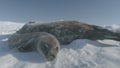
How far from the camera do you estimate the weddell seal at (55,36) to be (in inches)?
186

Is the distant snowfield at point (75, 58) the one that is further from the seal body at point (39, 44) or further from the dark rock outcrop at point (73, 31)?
the dark rock outcrop at point (73, 31)

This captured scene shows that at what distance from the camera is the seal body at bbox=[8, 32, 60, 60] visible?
176 inches

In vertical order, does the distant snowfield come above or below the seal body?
below

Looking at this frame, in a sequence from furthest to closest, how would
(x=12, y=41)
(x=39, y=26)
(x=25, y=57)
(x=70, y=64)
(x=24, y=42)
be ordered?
(x=39, y=26)
(x=12, y=41)
(x=24, y=42)
(x=25, y=57)
(x=70, y=64)

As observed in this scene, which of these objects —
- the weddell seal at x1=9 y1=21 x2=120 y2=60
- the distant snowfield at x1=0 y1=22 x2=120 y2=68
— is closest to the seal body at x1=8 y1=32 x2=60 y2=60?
the weddell seal at x1=9 y1=21 x2=120 y2=60

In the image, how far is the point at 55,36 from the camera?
587 cm

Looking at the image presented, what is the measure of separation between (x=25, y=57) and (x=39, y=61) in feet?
1.44

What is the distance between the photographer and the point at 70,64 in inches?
152

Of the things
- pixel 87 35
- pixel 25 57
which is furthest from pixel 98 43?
pixel 25 57

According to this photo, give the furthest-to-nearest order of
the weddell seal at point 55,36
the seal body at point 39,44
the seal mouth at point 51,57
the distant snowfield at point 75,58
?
the weddell seal at point 55,36
the seal body at point 39,44
the seal mouth at point 51,57
the distant snowfield at point 75,58

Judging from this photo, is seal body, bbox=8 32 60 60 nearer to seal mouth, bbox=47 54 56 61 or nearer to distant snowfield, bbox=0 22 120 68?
seal mouth, bbox=47 54 56 61

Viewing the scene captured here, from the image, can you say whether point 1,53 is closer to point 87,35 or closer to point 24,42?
point 24,42

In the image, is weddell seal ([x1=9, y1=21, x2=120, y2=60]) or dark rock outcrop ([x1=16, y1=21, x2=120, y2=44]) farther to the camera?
dark rock outcrop ([x1=16, y1=21, x2=120, y2=44])

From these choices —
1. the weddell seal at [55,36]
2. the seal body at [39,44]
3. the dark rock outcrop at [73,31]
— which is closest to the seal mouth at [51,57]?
the seal body at [39,44]
